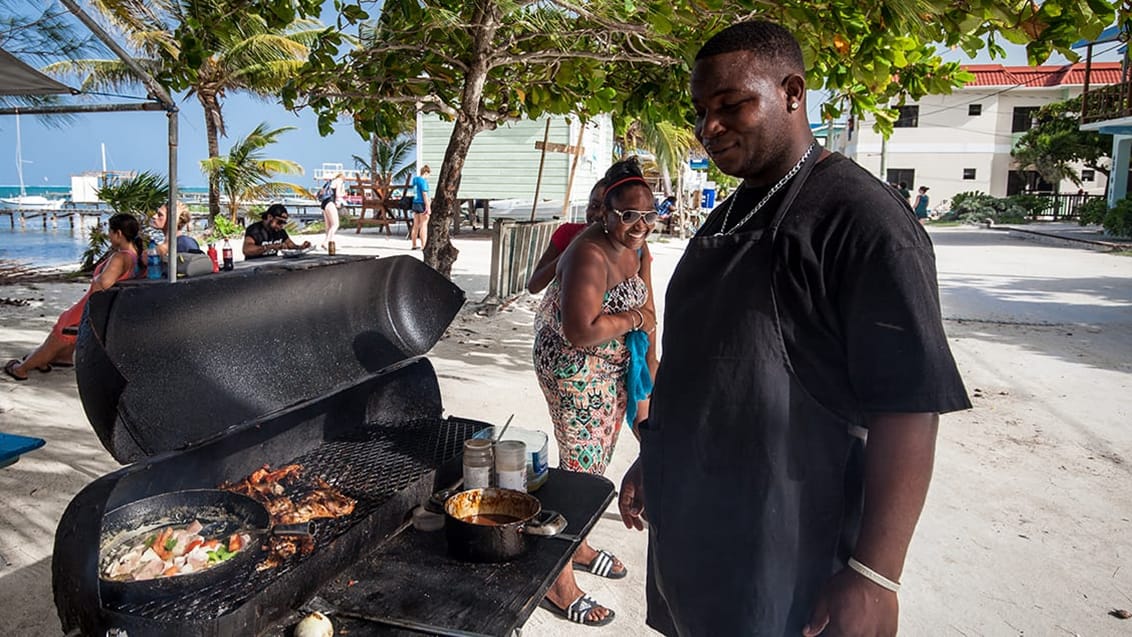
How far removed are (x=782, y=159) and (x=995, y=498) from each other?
409cm

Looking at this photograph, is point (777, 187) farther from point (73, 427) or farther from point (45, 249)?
point (45, 249)

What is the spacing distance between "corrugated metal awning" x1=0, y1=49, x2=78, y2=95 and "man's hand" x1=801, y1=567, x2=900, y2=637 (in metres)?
5.71

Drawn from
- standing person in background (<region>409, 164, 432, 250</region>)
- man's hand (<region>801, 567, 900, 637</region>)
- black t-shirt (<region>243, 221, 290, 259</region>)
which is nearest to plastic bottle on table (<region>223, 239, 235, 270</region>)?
man's hand (<region>801, 567, 900, 637</region>)

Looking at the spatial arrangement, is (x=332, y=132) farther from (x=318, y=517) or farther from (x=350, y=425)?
(x=318, y=517)

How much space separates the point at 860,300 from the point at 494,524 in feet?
4.28

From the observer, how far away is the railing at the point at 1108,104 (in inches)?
909

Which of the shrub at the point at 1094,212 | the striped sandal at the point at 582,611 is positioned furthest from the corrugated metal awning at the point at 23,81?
the shrub at the point at 1094,212

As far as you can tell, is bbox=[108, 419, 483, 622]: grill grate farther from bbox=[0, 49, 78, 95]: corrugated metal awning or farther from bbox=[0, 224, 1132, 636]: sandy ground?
bbox=[0, 49, 78, 95]: corrugated metal awning

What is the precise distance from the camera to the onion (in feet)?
6.10

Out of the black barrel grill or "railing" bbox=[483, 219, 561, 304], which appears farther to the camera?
"railing" bbox=[483, 219, 561, 304]

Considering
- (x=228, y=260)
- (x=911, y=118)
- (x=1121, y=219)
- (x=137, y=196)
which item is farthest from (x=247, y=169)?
(x=911, y=118)

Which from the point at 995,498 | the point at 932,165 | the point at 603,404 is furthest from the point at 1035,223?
the point at 603,404

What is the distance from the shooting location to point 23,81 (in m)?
5.52

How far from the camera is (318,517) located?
2500mm
